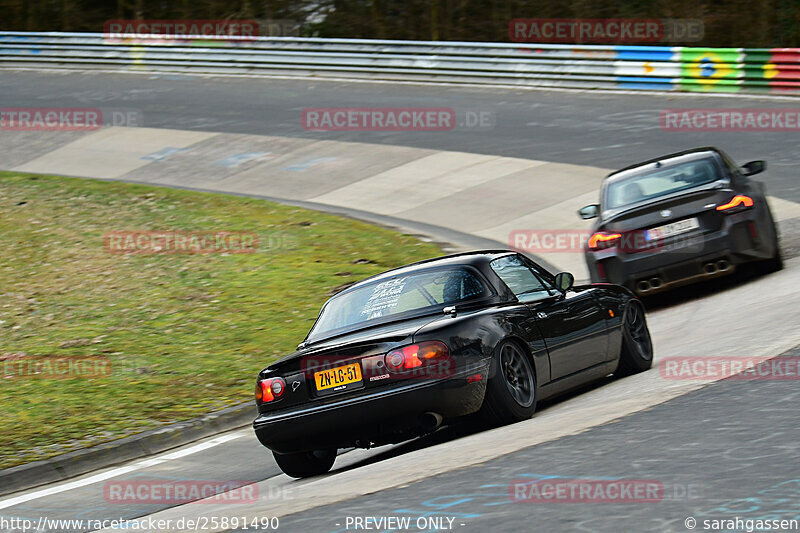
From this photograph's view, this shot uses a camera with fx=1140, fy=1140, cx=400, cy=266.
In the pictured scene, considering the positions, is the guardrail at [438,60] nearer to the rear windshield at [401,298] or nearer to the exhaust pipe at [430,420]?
the rear windshield at [401,298]

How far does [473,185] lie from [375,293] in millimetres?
12075

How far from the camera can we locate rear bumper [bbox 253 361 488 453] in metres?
6.80

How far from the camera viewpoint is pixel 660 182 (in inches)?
476

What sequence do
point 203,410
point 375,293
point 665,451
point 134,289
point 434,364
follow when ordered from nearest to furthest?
1. point 665,451
2. point 434,364
3. point 375,293
4. point 203,410
5. point 134,289

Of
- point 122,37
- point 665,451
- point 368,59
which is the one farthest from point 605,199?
point 122,37

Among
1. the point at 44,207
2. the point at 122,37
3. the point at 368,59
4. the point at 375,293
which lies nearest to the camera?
the point at 375,293

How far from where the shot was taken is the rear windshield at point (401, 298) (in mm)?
7566

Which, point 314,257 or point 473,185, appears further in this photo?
point 473,185

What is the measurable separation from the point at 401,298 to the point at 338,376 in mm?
908

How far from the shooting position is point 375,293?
→ 7.85m

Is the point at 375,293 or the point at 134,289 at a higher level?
the point at 375,293

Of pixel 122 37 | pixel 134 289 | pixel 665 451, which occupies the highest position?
pixel 122 37

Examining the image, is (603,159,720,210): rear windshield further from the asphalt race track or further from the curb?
the curb

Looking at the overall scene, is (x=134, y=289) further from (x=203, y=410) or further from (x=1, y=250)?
(x=203, y=410)
